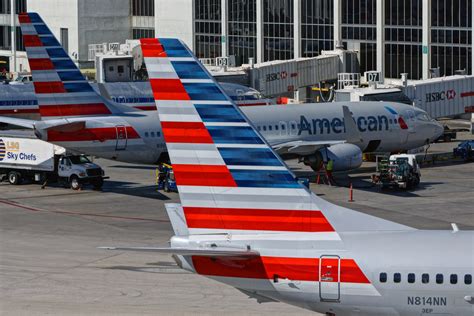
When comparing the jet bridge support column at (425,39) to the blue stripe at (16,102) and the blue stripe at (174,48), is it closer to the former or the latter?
the blue stripe at (16,102)

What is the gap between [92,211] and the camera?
4925 cm

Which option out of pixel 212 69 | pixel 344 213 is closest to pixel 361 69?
pixel 212 69

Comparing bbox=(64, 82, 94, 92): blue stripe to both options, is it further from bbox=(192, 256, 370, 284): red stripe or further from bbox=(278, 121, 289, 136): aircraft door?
bbox=(192, 256, 370, 284): red stripe

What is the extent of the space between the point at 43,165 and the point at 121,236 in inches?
605

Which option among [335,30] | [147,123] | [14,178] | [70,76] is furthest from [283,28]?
[70,76]

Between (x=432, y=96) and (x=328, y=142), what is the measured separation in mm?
17197

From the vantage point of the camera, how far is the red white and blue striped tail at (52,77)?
54031 millimetres

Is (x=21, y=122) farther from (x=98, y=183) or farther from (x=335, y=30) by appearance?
(x=335, y=30)

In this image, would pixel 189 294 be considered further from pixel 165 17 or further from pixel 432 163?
pixel 165 17

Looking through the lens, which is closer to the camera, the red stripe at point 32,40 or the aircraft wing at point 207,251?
the aircraft wing at point 207,251

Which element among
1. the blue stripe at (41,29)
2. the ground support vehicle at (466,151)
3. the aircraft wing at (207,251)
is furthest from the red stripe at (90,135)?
the aircraft wing at (207,251)

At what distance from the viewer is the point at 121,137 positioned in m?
54.9

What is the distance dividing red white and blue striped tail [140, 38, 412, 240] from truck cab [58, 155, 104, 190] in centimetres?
3362

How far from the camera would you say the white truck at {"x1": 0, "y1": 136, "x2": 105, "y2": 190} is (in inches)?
2196
